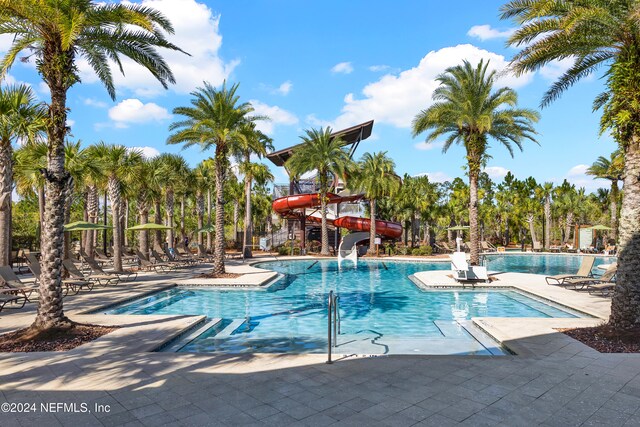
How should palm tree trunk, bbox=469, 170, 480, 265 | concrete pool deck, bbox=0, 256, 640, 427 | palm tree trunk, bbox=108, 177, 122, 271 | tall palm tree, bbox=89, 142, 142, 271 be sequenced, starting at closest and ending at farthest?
concrete pool deck, bbox=0, 256, 640, 427 < palm tree trunk, bbox=469, 170, 480, 265 < palm tree trunk, bbox=108, 177, 122, 271 < tall palm tree, bbox=89, 142, 142, 271

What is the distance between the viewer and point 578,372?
5.55 m

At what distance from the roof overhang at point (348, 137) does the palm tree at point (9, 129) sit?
22793 mm

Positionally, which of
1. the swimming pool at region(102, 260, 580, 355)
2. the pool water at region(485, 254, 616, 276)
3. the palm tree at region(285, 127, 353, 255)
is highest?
the palm tree at region(285, 127, 353, 255)

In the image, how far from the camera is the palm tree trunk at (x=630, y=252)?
725cm

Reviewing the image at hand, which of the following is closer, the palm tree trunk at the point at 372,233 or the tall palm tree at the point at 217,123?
the tall palm tree at the point at 217,123

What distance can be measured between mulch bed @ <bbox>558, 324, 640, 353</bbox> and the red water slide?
2668 cm

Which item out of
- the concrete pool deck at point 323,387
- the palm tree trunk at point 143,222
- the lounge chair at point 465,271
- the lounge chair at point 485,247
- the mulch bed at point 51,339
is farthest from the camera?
the lounge chair at point 485,247

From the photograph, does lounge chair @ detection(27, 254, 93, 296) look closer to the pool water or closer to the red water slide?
the pool water

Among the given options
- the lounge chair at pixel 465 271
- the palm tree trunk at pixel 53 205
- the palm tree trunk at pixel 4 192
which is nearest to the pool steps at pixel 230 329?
the palm tree trunk at pixel 53 205

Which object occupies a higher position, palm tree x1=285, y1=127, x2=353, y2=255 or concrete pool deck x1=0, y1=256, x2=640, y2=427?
palm tree x1=285, y1=127, x2=353, y2=255

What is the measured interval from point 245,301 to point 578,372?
9.91 metres

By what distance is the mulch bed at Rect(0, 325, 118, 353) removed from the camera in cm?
688

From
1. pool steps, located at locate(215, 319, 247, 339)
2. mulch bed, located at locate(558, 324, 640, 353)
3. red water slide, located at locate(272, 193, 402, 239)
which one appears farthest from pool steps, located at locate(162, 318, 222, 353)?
red water slide, located at locate(272, 193, 402, 239)

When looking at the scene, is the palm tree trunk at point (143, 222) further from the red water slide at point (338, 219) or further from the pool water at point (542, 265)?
the pool water at point (542, 265)
